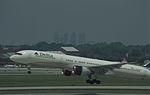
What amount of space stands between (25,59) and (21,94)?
1539cm

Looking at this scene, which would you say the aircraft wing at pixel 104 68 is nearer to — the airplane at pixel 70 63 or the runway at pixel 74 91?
the airplane at pixel 70 63

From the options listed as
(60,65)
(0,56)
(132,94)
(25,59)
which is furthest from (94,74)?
(0,56)

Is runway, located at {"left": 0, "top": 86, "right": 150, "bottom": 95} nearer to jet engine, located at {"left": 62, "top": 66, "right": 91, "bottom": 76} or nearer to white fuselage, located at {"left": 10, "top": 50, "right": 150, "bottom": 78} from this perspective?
jet engine, located at {"left": 62, "top": 66, "right": 91, "bottom": 76}

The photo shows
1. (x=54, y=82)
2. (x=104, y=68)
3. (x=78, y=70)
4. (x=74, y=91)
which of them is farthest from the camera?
(x=54, y=82)

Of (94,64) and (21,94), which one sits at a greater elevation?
(94,64)

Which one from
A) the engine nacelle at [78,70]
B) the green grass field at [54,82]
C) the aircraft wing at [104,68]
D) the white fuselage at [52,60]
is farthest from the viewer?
the green grass field at [54,82]

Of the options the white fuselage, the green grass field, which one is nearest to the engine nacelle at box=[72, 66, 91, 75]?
the white fuselage

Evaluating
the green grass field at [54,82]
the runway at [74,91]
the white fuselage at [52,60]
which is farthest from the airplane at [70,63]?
the runway at [74,91]

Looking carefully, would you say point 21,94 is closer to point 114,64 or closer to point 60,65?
point 60,65

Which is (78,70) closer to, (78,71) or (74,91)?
(78,71)

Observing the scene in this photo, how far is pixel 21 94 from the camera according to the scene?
43.1m

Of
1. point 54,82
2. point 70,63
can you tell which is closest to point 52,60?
point 70,63

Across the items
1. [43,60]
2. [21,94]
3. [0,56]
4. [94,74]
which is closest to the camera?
[21,94]

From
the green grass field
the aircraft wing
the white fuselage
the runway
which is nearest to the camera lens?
the runway
